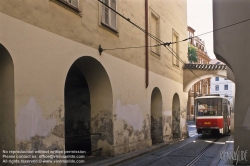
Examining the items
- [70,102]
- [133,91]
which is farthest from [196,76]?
[70,102]

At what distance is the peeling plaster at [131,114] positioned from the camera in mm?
11696

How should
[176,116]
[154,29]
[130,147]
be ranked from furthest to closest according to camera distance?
1. [176,116]
2. [154,29]
3. [130,147]

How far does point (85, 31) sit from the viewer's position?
31.6ft

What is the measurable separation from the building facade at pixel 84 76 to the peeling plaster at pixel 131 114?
4cm

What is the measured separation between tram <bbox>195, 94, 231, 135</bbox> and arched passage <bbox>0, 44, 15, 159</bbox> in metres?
16.8

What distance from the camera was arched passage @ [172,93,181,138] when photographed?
20.5 m

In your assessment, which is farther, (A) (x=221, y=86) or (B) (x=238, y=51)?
(A) (x=221, y=86)

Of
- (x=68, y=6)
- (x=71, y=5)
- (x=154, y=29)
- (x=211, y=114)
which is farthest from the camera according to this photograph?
(x=211, y=114)

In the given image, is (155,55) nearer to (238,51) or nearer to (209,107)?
(238,51)

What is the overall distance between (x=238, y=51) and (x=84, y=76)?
205 inches

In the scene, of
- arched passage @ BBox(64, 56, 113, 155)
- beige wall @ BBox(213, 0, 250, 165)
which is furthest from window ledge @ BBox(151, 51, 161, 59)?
beige wall @ BBox(213, 0, 250, 165)

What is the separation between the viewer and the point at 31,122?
23.3ft

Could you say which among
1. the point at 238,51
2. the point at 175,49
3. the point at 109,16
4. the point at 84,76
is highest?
the point at 175,49

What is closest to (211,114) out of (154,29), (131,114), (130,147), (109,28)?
(154,29)
